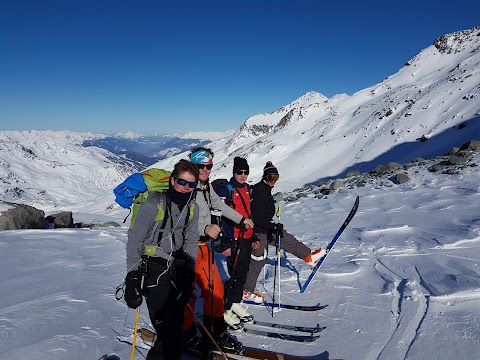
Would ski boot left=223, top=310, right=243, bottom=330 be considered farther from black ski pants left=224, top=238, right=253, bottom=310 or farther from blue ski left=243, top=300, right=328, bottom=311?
blue ski left=243, top=300, right=328, bottom=311

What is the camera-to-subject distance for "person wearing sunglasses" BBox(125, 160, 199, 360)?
11.5 feet

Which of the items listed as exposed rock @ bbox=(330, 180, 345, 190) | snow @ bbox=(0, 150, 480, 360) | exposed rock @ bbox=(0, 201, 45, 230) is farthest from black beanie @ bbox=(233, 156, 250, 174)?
exposed rock @ bbox=(330, 180, 345, 190)

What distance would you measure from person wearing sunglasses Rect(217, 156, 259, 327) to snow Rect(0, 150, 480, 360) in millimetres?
493

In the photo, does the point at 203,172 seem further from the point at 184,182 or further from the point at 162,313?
the point at 162,313

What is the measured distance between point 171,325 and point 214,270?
1.16 metres

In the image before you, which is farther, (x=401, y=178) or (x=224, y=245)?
(x=401, y=178)

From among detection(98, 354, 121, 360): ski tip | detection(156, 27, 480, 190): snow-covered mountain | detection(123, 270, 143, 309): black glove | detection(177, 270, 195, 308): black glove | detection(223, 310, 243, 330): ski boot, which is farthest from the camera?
detection(156, 27, 480, 190): snow-covered mountain

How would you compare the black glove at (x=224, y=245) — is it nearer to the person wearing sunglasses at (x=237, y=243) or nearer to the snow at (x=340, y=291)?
the person wearing sunglasses at (x=237, y=243)

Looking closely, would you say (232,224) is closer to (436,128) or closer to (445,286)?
(445,286)

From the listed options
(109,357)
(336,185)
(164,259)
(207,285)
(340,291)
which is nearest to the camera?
(164,259)

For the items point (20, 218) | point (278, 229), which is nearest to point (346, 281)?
point (278, 229)

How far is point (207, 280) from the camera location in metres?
4.71

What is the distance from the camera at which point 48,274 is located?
748 centimetres

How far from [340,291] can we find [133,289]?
4.64 m
